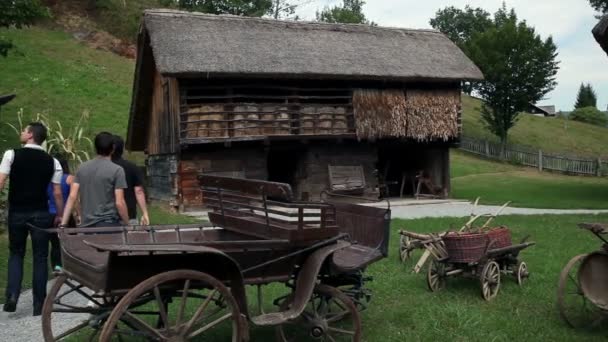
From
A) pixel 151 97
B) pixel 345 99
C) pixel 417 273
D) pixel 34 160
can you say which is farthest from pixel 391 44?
pixel 34 160

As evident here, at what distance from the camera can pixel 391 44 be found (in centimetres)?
2262

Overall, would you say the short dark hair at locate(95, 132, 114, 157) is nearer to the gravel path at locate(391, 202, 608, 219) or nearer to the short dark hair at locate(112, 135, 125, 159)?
the short dark hair at locate(112, 135, 125, 159)

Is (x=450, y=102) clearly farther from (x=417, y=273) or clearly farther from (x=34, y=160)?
(x=34, y=160)

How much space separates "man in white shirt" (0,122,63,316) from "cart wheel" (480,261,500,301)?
4960 millimetres

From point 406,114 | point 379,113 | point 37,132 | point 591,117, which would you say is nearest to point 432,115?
point 406,114

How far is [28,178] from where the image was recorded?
6.69 metres

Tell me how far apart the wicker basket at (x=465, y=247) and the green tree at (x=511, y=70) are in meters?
33.4

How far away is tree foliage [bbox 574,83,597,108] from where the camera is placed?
74.4 metres

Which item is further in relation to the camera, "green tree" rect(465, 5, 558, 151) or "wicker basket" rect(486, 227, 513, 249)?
"green tree" rect(465, 5, 558, 151)

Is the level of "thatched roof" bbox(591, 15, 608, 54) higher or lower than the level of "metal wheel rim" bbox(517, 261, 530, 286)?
higher

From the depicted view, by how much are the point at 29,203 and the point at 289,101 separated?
14.1 meters

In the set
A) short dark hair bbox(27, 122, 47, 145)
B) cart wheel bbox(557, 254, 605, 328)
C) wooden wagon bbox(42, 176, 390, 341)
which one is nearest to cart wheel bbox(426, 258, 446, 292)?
cart wheel bbox(557, 254, 605, 328)

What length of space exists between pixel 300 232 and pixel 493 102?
37917 mm

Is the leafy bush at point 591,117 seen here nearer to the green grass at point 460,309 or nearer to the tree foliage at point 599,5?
the tree foliage at point 599,5
